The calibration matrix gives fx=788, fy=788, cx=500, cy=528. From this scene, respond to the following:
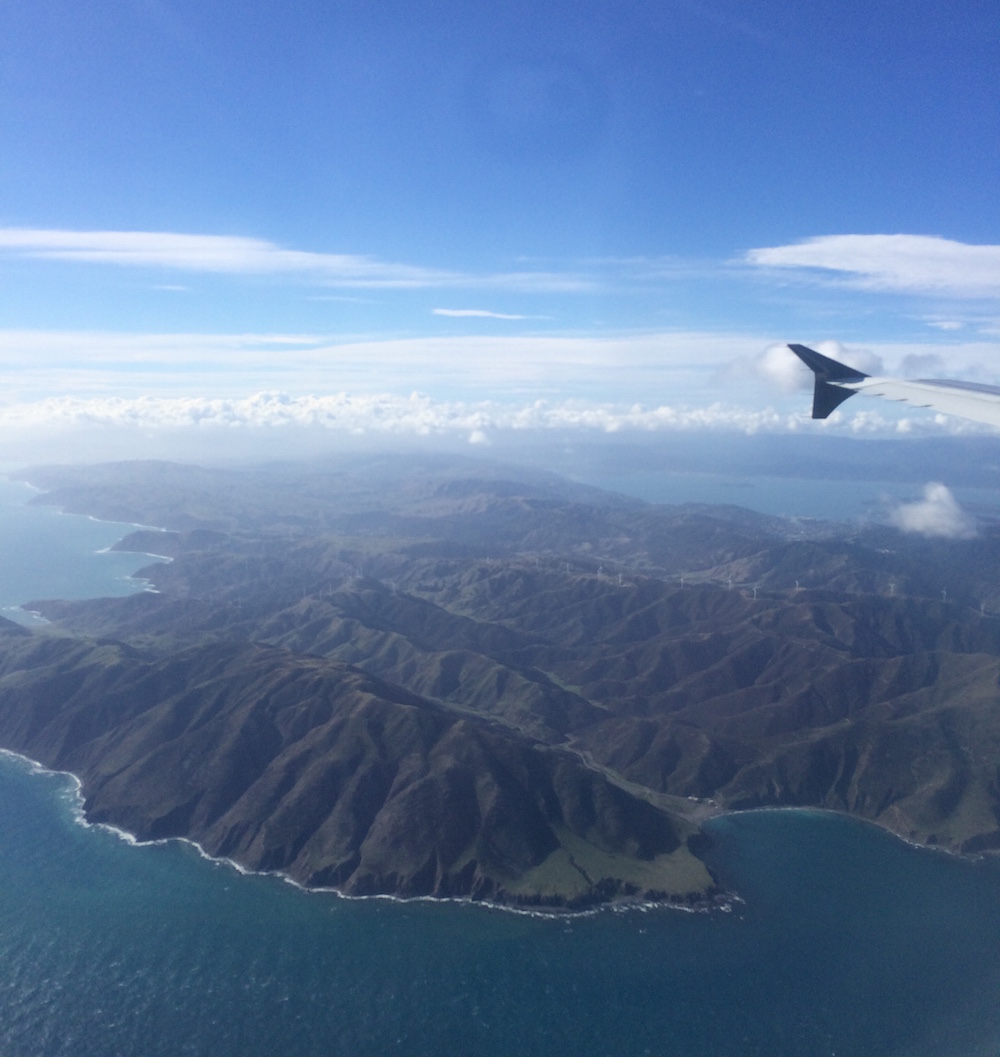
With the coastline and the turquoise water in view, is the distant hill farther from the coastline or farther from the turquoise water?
the turquoise water

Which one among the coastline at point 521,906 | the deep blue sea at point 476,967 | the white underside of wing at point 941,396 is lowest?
the coastline at point 521,906

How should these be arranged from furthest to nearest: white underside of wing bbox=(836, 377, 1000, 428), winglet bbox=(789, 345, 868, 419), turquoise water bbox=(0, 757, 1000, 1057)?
turquoise water bbox=(0, 757, 1000, 1057), winglet bbox=(789, 345, 868, 419), white underside of wing bbox=(836, 377, 1000, 428)

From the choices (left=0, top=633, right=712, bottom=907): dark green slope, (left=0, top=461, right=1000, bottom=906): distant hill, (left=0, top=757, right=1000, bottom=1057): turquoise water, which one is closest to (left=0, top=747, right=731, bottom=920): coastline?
(left=0, top=633, right=712, bottom=907): dark green slope

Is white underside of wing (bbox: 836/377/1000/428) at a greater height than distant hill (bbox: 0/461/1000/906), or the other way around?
white underside of wing (bbox: 836/377/1000/428)

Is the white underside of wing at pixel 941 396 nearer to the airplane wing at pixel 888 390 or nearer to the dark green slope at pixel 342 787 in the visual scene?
the airplane wing at pixel 888 390

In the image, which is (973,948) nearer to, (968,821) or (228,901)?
(968,821)

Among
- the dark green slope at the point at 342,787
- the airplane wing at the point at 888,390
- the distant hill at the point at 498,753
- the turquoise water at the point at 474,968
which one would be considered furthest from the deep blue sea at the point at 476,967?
the airplane wing at the point at 888,390

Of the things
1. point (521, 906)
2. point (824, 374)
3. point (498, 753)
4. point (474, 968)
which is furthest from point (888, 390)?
point (498, 753)

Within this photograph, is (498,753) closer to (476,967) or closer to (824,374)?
(476,967)
